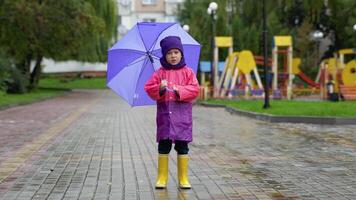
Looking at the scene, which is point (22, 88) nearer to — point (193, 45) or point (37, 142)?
point (37, 142)

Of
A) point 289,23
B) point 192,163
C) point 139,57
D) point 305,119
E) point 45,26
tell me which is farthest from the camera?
point 289,23

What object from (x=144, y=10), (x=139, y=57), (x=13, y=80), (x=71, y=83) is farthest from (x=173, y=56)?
(x=144, y=10)

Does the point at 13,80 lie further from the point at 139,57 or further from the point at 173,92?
the point at 173,92

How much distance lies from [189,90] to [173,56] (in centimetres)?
44

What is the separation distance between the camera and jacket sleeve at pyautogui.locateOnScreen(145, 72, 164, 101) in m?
6.60

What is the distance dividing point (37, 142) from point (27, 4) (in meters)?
23.5

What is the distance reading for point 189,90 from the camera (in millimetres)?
6547

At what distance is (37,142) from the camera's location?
11.7 metres

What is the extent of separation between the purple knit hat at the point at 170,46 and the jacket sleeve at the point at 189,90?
0.59ft

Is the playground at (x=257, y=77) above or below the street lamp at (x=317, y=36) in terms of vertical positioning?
below

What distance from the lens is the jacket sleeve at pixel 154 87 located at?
6602 mm

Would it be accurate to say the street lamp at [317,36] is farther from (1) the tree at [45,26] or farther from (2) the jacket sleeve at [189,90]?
(2) the jacket sleeve at [189,90]

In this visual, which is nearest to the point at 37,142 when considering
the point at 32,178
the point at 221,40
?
the point at 32,178

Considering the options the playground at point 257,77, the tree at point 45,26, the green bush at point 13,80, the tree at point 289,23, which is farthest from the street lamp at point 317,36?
the green bush at point 13,80
